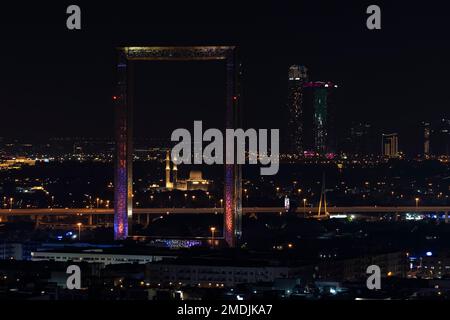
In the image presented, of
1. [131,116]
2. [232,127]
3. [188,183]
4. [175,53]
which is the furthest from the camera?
[188,183]

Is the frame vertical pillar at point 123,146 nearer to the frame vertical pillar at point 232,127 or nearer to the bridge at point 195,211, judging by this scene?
the frame vertical pillar at point 232,127

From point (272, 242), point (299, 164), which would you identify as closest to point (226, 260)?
point (272, 242)

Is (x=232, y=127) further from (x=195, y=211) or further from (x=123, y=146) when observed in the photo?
(x=195, y=211)

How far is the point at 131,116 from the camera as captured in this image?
3278 centimetres

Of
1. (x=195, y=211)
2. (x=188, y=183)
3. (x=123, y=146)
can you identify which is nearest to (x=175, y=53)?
(x=123, y=146)

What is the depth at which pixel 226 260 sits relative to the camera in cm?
2750

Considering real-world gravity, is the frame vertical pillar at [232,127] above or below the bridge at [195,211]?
above

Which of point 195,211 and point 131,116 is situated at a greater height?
point 131,116

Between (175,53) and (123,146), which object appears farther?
(123,146)

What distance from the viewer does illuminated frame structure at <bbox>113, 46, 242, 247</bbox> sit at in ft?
101

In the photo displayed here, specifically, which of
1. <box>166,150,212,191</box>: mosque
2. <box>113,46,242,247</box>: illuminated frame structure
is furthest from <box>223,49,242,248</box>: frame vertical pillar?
<box>166,150,212,191</box>: mosque

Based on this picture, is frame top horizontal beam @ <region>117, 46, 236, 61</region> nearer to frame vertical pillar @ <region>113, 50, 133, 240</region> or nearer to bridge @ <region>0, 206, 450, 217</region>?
frame vertical pillar @ <region>113, 50, 133, 240</region>

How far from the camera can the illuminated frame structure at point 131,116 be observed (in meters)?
30.9

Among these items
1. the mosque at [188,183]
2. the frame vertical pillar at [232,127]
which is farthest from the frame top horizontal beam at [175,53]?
the mosque at [188,183]
